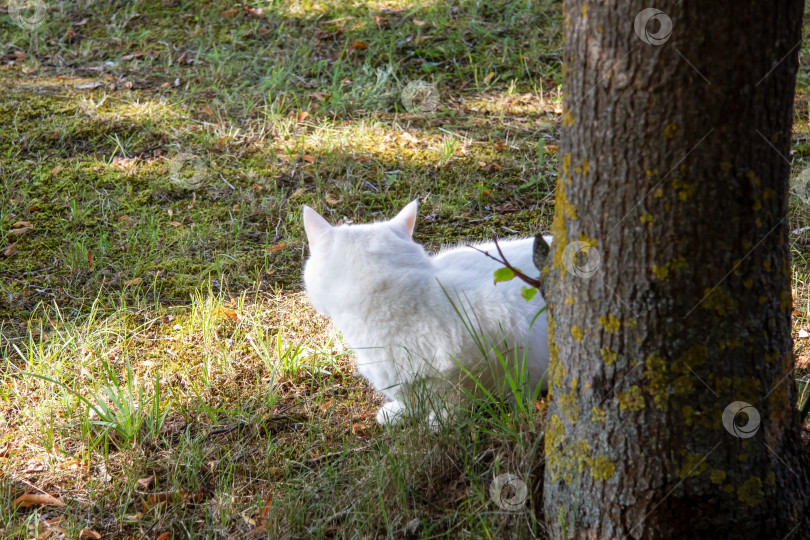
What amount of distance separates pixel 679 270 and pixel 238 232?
2.88 metres

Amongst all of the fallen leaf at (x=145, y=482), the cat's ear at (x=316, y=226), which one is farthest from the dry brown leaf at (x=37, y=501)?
the cat's ear at (x=316, y=226)

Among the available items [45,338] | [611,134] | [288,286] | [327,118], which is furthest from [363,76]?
[611,134]

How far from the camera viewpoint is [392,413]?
2.67m

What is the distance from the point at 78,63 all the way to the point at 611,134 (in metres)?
5.61

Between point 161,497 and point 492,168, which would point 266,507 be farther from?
point 492,168

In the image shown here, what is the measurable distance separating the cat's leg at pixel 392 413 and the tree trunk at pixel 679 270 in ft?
2.96

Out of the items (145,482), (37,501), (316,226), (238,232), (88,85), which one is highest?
(316,226)

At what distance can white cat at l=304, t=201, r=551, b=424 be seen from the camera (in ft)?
8.21

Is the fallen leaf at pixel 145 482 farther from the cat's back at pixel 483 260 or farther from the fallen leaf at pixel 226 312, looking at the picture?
the cat's back at pixel 483 260

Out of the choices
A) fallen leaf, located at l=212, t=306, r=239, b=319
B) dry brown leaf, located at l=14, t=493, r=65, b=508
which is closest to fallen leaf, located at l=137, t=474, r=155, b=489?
dry brown leaf, located at l=14, t=493, r=65, b=508

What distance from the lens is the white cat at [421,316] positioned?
250 centimetres

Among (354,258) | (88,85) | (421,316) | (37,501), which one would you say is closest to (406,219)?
(354,258)

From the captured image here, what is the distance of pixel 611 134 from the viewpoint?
5.13ft

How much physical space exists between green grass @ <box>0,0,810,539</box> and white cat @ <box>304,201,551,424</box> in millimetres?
189
